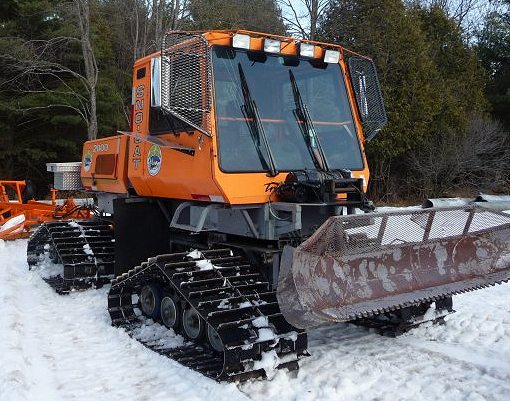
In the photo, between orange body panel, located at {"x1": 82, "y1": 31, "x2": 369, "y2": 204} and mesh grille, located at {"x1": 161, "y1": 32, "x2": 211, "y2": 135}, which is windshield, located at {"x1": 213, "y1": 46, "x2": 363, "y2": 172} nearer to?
orange body panel, located at {"x1": 82, "y1": 31, "x2": 369, "y2": 204}

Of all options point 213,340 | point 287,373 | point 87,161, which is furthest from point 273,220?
point 87,161

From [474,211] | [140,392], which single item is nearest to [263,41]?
[474,211]

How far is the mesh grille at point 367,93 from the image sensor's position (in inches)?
228

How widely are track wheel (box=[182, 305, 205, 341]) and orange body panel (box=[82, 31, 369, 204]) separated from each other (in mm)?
1021

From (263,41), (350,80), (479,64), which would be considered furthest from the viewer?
(479,64)

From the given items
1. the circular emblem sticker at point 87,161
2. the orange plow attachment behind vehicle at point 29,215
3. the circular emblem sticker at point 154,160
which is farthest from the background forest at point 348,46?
the circular emblem sticker at point 154,160

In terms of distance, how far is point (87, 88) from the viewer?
2147cm

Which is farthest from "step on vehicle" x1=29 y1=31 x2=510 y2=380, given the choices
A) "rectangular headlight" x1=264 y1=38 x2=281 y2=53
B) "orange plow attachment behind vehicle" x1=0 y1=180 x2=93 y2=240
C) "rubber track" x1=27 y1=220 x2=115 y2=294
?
"orange plow attachment behind vehicle" x1=0 y1=180 x2=93 y2=240

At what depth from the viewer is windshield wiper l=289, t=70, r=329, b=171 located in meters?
5.34

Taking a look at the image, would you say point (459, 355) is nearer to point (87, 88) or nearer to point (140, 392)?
point (140, 392)

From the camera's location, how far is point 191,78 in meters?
4.81

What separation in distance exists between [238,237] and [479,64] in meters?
21.1

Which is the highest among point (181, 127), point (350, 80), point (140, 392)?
point (350, 80)

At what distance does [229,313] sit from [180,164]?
1.58 metres
